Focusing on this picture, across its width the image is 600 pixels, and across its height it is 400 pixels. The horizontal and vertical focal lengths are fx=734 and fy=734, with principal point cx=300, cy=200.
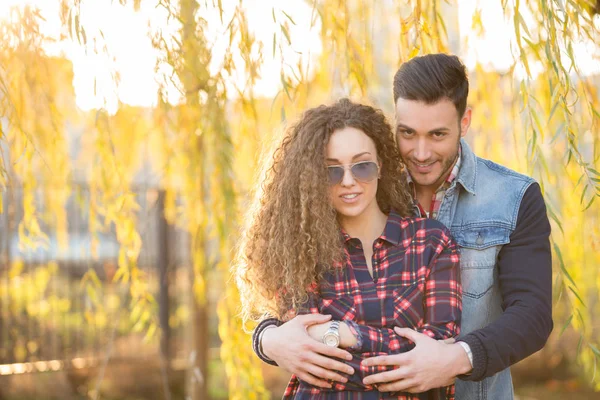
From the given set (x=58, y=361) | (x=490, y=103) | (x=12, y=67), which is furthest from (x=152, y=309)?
(x=58, y=361)

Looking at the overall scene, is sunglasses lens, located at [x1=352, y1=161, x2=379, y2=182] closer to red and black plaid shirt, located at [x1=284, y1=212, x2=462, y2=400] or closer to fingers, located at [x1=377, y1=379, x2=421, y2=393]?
red and black plaid shirt, located at [x1=284, y1=212, x2=462, y2=400]

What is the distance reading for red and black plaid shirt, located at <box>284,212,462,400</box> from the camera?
153 centimetres

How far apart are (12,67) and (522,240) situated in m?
1.87

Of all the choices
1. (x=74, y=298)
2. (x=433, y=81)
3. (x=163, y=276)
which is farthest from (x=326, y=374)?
(x=74, y=298)

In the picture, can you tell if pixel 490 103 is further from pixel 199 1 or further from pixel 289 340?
pixel 289 340

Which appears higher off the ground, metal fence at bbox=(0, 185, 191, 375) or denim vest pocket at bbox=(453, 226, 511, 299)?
denim vest pocket at bbox=(453, 226, 511, 299)

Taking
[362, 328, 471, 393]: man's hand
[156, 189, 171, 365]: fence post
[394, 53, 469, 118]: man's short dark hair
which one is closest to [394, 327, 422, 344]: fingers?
[362, 328, 471, 393]: man's hand

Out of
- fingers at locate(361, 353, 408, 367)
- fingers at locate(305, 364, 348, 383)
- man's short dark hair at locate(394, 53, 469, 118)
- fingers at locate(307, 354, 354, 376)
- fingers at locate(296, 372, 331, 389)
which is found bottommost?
fingers at locate(296, 372, 331, 389)

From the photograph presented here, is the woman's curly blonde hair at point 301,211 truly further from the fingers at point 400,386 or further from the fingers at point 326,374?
the fingers at point 400,386

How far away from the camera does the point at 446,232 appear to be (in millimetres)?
1647

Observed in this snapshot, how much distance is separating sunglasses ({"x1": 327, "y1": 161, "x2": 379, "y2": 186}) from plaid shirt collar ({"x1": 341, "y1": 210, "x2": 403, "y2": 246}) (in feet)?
0.35

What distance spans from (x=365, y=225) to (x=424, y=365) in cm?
38

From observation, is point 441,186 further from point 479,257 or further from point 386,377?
point 386,377

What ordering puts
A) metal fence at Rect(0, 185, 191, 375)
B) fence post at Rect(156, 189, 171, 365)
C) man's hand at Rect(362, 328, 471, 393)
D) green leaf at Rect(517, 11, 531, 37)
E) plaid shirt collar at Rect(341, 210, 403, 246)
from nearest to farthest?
man's hand at Rect(362, 328, 471, 393), plaid shirt collar at Rect(341, 210, 403, 246), green leaf at Rect(517, 11, 531, 37), metal fence at Rect(0, 185, 191, 375), fence post at Rect(156, 189, 171, 365)
